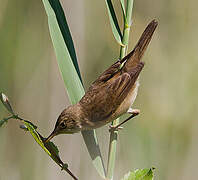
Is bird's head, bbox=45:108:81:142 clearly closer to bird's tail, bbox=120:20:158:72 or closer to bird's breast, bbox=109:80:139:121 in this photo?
bird's breast, bbox=109:80:139:121

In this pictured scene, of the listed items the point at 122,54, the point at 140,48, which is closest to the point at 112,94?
the point at 140,48

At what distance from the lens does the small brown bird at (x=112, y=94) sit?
2289 mm

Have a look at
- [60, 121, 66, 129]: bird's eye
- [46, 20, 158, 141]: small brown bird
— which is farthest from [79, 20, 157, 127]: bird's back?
[60, 121, 66, 129]: bird's eye

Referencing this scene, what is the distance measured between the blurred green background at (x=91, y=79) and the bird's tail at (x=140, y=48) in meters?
0.62

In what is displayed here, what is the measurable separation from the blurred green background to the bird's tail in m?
0.62

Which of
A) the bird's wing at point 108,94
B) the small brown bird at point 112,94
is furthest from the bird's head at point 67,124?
the bird's wing at point 108,94

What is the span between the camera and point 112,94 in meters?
2.39

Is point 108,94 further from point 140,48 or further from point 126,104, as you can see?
point 140,48

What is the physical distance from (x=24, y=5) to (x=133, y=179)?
7.13 ft

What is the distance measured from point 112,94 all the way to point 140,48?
0.32 metres

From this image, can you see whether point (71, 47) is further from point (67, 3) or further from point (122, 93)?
point (67, 3)

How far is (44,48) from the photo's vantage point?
315 cm

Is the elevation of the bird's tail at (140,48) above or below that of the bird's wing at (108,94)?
above

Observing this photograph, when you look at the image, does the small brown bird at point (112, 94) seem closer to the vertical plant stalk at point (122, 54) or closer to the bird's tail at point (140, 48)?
the bird's tail at point (140, 48)
